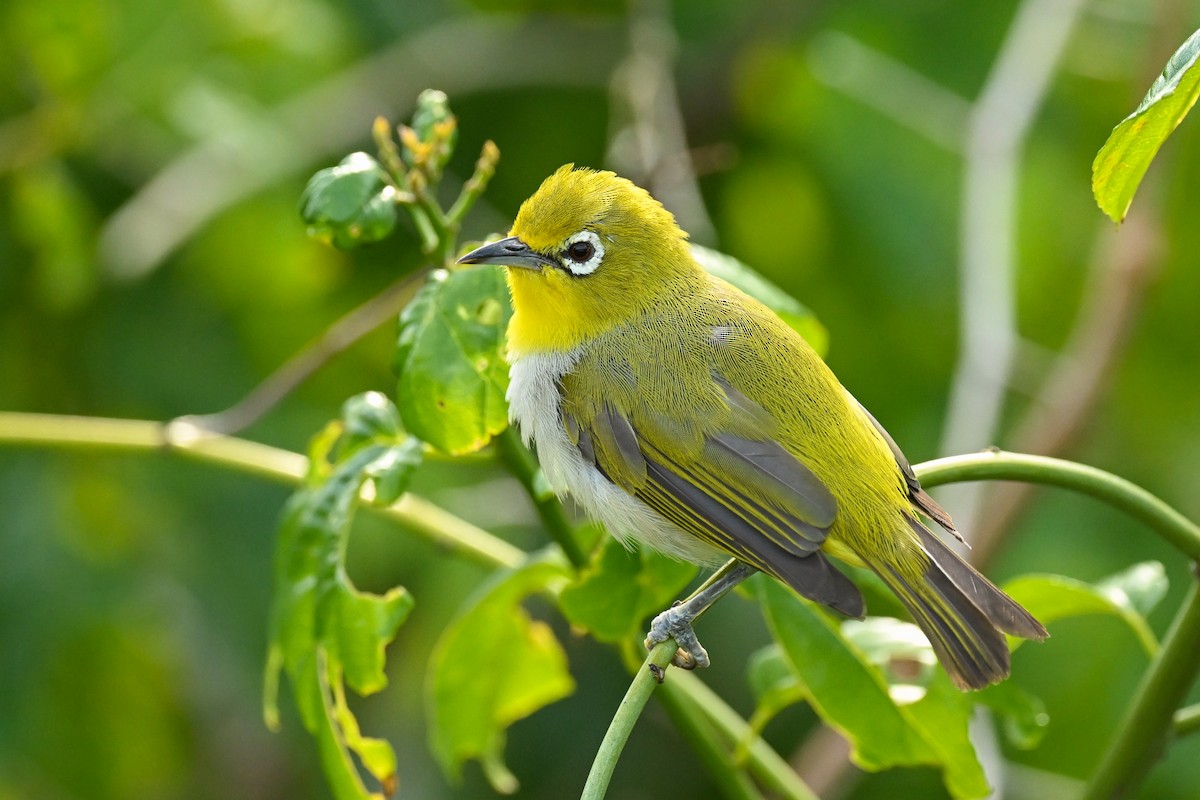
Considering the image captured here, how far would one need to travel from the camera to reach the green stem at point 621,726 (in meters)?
1.56

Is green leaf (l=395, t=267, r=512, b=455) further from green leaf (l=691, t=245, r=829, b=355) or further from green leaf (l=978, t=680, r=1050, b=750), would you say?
green leaf (l=978, t=680, r=1050, b=750)

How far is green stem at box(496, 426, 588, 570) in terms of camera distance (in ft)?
7.03

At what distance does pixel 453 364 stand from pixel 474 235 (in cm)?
266

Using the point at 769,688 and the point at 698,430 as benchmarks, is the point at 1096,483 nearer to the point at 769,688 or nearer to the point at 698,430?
the point at 769,688

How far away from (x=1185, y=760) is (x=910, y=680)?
1.71m

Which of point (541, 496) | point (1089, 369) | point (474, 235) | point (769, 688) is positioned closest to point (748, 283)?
point (541, 496)

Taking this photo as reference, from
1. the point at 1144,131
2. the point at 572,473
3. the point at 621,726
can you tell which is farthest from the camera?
the point at 572,473

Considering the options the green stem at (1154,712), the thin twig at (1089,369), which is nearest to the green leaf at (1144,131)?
the green stem at (1154,712)

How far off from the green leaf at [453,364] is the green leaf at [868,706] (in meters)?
0.58

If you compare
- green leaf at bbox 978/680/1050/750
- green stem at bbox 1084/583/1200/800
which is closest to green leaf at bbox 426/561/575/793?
green leaf at bbox 978/680/1050/750

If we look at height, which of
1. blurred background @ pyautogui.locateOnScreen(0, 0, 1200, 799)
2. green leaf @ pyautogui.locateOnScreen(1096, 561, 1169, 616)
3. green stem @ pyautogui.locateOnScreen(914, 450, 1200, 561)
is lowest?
blurred background @ pyautogui.locateOnScreen(0, 0, 1200, 799)

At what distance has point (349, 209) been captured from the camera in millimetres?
2004

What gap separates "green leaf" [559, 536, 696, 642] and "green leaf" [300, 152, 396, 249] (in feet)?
Result: 2.07

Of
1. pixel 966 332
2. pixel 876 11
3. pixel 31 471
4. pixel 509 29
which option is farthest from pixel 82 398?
pixel 876 11
